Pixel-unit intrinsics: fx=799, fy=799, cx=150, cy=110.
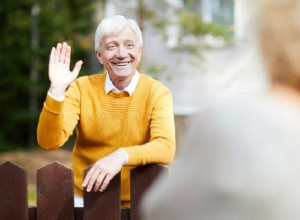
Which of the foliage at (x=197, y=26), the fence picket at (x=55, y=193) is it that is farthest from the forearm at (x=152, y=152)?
the foliage at (x=197, y=26)

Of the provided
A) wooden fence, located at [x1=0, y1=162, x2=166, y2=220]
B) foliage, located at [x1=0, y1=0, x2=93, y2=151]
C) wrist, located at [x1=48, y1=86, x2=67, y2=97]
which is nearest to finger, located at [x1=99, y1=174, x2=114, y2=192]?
wooden fence, located at [x1=0, y1=162, x2=166, y2=220]

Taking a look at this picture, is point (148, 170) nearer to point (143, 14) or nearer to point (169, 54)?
point (143, 14)

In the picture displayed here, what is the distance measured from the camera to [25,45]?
15227mm

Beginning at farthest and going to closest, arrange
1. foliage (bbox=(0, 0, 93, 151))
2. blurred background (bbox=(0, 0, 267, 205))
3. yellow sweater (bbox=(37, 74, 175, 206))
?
foliage (bbox=(0, 0, 93, 151)), blurred background (bbox=(0, 0, 267, 205)), yellow sweater (bbox=(37, 74, 175, 206))

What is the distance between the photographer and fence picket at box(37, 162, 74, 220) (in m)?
3.47

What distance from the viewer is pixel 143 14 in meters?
11.9

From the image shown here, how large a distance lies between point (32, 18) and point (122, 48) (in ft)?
40.0

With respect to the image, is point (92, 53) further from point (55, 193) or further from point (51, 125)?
point (51, 125)

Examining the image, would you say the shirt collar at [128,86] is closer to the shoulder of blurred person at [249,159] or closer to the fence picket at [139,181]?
the fence picket at [139,181]

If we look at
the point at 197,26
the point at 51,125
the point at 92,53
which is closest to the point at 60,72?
Result: the point at 51,125

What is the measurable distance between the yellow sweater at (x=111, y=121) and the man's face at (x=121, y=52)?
74 mm

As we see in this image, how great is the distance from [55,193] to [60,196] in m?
0.03

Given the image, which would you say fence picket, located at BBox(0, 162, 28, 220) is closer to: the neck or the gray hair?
the neck

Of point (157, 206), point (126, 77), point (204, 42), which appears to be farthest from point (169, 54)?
point (157, 206)
